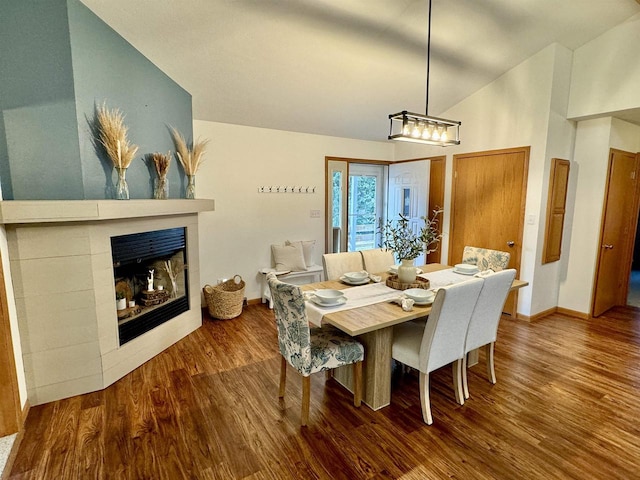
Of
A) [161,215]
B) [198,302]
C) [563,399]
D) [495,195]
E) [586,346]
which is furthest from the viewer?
[495,195]

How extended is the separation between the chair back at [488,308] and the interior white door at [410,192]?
8.53 ft

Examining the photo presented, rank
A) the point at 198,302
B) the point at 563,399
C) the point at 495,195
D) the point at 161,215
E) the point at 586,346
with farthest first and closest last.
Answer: the point at 495,195 < the point at 198,302 < the point at 586,346 < the point at 161,215 < the point at 563,399

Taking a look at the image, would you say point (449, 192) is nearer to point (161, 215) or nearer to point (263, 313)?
point (263, 313)

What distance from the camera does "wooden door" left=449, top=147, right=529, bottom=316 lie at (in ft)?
12.7

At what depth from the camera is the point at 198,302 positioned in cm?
367

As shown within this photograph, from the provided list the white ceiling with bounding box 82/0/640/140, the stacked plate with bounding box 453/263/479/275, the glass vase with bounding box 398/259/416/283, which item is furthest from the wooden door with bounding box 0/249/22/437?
the stacked plate with bounding box 453/263/479/275

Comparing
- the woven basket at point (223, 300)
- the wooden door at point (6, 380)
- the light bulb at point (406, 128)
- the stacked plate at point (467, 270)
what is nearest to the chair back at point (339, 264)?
the stacked plate at point (467, 270)

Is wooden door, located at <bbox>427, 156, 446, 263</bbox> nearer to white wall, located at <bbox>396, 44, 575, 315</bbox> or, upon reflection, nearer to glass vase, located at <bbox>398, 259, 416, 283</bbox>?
white wall, located at <bbox>396, 44, 575, 315</bbox>

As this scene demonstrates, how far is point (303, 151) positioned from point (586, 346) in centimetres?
395

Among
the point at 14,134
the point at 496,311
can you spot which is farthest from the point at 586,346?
the point at 14,134

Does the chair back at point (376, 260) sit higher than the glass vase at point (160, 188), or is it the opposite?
the glass vase at point (160, 188)

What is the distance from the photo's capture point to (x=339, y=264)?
310 centimetres

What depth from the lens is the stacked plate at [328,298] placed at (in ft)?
7.32

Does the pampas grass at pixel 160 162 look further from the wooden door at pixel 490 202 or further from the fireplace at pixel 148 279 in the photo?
the wooden door at pixel 490 202
